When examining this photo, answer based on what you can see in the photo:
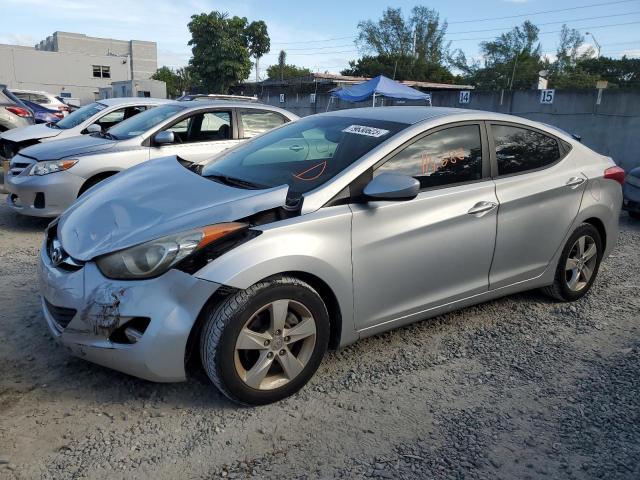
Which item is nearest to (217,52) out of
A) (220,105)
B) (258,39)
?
(258,39)

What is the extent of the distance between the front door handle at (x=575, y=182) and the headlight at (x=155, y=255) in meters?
2.76

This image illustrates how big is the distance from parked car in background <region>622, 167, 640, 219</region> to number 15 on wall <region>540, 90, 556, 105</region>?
22.8ft

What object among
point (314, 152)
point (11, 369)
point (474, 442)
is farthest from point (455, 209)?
point (11, 369)

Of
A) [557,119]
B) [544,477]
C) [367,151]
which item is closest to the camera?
[544,477]

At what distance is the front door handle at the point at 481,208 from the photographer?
3.50m

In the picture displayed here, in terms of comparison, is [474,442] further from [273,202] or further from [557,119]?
[557,119]

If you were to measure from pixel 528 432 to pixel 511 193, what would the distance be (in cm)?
166

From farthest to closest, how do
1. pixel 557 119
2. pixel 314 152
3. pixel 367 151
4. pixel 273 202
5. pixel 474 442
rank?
pixel 557 119
pixel 314 152
pixel 367 151
pixel 273 202
pixel 474 442

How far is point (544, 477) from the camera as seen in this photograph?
2420 millimetres

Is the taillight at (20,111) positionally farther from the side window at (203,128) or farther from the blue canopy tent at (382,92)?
the blue canopy tent at (382,92)

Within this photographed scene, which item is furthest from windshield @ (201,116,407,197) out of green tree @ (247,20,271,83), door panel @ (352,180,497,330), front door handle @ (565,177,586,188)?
green tree @ (247,20,271,83)

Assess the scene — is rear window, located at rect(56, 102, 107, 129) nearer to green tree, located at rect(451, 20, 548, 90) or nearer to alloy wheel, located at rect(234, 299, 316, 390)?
alloy wheel, located at rect(234, 299, 316, 390)

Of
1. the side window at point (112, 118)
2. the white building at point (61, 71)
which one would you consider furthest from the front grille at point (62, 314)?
the white building at point (61, 71)

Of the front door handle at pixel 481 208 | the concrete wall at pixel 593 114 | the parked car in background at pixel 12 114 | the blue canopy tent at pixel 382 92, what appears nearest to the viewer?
the front door handle at pixel 481 208
